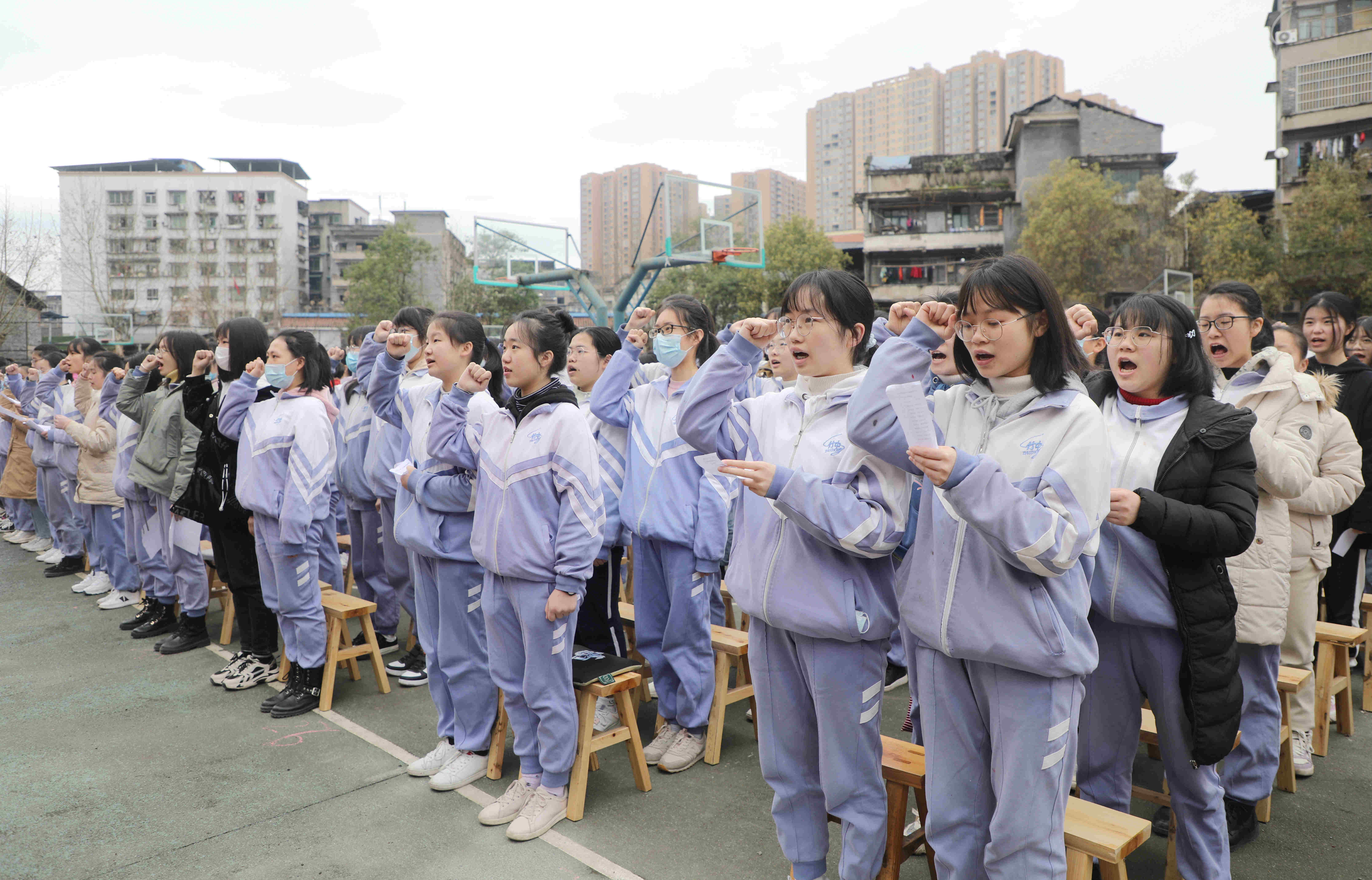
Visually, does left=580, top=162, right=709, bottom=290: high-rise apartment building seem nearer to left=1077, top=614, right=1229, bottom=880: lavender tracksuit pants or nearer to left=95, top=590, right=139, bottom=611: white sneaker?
left=95, top=590, right=139, bottom=611: white sneaker

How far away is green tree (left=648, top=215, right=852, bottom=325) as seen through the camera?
112 feet

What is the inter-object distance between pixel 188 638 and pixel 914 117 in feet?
298

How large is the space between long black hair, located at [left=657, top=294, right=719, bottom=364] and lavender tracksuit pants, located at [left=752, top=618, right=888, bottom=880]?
1.67 meters

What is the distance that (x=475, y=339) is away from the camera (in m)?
3.81

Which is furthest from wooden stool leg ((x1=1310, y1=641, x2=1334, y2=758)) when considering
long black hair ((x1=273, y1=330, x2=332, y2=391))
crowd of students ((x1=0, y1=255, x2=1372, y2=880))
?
long black hair ((x1=273, y1=330, x2=332, y2=391))

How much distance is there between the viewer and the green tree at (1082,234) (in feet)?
90.4

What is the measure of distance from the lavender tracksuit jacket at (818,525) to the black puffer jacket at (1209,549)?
0.69 metres

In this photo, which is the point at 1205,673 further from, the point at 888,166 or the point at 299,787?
the point at 888,166

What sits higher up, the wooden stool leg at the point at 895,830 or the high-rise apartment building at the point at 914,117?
the high-rise apartment building at the point at 914,117

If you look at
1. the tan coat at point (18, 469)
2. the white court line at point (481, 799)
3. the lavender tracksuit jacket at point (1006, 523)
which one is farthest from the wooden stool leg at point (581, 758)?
the tan coat at point (18, 469)

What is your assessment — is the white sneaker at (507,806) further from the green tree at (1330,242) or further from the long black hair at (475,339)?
the green tree at (1330,242)

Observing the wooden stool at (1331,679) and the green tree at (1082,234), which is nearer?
the wooden stool at (1331,679)

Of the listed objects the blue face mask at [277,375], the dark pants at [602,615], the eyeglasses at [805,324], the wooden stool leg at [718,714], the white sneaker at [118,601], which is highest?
the eyeglasses at [805,324]

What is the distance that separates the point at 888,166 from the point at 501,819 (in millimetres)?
40050
